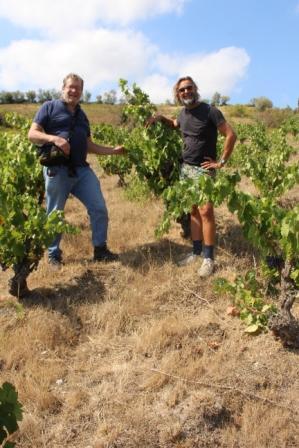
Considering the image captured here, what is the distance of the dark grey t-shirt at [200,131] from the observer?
449 cm

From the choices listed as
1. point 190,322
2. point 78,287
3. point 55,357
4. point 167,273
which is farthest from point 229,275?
point 55,357

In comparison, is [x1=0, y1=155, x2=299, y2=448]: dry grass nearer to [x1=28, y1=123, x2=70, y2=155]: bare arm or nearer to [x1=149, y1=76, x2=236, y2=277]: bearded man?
[x1=149, y1=76, x2=236, y2=277]: bearded man

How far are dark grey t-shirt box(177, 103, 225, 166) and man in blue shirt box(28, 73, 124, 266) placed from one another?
891 millimetres

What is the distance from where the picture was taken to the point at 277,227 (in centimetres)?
318

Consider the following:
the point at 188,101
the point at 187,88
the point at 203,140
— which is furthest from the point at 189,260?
the point at 187,88

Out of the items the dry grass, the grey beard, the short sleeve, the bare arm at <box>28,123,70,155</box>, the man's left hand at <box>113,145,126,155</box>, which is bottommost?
the dry grass

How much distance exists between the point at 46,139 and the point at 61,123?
0.29 metres

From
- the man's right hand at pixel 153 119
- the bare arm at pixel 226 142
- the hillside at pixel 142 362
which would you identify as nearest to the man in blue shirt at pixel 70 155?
the hillside at pixel 142 362

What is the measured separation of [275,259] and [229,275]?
88 centimetres

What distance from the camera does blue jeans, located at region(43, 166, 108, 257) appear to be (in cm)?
474

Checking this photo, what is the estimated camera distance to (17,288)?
415 cm

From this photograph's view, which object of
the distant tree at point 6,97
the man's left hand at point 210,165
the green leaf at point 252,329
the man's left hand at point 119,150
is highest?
the distant tree at point 6,97

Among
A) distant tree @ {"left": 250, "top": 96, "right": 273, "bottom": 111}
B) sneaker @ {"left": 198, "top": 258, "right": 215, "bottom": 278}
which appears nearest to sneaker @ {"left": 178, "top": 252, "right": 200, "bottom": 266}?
sneaker @ {"left": 198, "top": 258, "right": 215, "bottom": 278}

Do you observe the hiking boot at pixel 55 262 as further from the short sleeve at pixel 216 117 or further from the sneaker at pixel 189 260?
the short sleeve at pixel 216 117
